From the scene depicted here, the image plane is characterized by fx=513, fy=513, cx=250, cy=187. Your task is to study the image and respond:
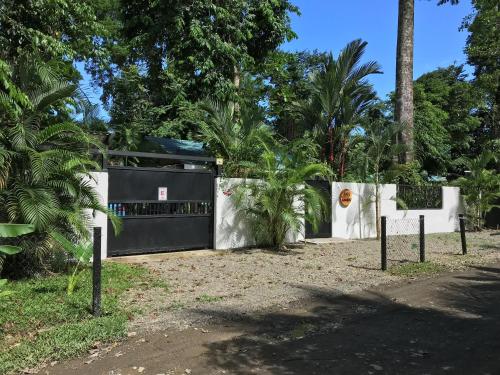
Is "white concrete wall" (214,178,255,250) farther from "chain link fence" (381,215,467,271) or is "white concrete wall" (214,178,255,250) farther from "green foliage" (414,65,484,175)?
"green foliage" (414,65,484,175)

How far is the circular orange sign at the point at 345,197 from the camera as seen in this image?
16.4m

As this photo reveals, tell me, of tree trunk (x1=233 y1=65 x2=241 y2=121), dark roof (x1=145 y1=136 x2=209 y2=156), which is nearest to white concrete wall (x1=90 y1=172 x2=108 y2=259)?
tree trunk (x1=233 y1=65 x2=241 y2=121)

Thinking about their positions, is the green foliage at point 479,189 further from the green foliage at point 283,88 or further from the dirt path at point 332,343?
the dirt path at point 332,343

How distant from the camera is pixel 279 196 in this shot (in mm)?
12562

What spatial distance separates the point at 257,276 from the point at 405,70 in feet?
38.8

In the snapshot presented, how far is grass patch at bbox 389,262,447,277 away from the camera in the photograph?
408 inches

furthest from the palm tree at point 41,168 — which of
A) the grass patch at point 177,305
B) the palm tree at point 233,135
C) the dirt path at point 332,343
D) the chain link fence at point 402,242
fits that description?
the chain link fence at point 402,242

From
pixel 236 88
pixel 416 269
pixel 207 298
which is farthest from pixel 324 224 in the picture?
pixel 207 298

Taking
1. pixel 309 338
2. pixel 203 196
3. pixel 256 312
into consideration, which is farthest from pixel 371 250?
pixel 309 338

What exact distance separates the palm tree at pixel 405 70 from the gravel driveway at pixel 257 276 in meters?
4.72

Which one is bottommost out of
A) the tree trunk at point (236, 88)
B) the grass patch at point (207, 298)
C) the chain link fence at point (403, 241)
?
the grass patch at point (207, 298)

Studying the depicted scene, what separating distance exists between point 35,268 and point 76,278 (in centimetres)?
130

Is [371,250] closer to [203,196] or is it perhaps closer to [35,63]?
[203,196]

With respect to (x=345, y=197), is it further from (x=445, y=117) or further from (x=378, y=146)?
(x=445, y=117)
